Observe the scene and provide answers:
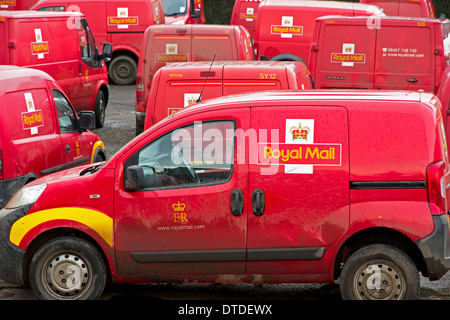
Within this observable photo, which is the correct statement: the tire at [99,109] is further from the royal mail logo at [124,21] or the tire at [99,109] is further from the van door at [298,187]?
the van door at [298,187]

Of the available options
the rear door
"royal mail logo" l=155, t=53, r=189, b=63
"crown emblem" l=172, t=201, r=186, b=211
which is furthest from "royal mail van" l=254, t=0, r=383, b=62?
"crown emblem" l=172, t=201, r=186, b=211

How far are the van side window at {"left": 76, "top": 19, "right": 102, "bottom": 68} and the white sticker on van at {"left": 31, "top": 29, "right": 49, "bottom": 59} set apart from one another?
970 mm

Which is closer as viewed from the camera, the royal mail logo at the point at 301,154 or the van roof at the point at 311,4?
the royal mail logo at the point at 301,154

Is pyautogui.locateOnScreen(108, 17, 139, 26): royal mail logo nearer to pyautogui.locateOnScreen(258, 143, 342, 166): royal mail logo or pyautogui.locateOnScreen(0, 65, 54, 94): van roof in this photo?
pyautogui.locateOnScreen(0, 65, 54, 94): van roof

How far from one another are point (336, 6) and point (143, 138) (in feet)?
39.8

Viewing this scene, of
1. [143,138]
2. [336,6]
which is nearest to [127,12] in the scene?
[336,6]

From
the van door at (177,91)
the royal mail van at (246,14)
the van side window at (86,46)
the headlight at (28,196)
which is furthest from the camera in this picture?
the royal mail van at (246,14)

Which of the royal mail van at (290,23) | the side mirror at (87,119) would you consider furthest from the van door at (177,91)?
the royal mail van at (290,23)

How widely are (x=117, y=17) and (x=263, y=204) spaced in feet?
49.3

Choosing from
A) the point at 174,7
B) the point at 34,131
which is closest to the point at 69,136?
the point at 34,131

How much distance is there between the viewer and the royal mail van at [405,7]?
1943 cm

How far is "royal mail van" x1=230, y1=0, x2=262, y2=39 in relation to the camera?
75.9 ft

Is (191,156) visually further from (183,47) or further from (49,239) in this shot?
(183,47)

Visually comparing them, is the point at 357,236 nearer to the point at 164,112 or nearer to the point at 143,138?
the point at 143,138
